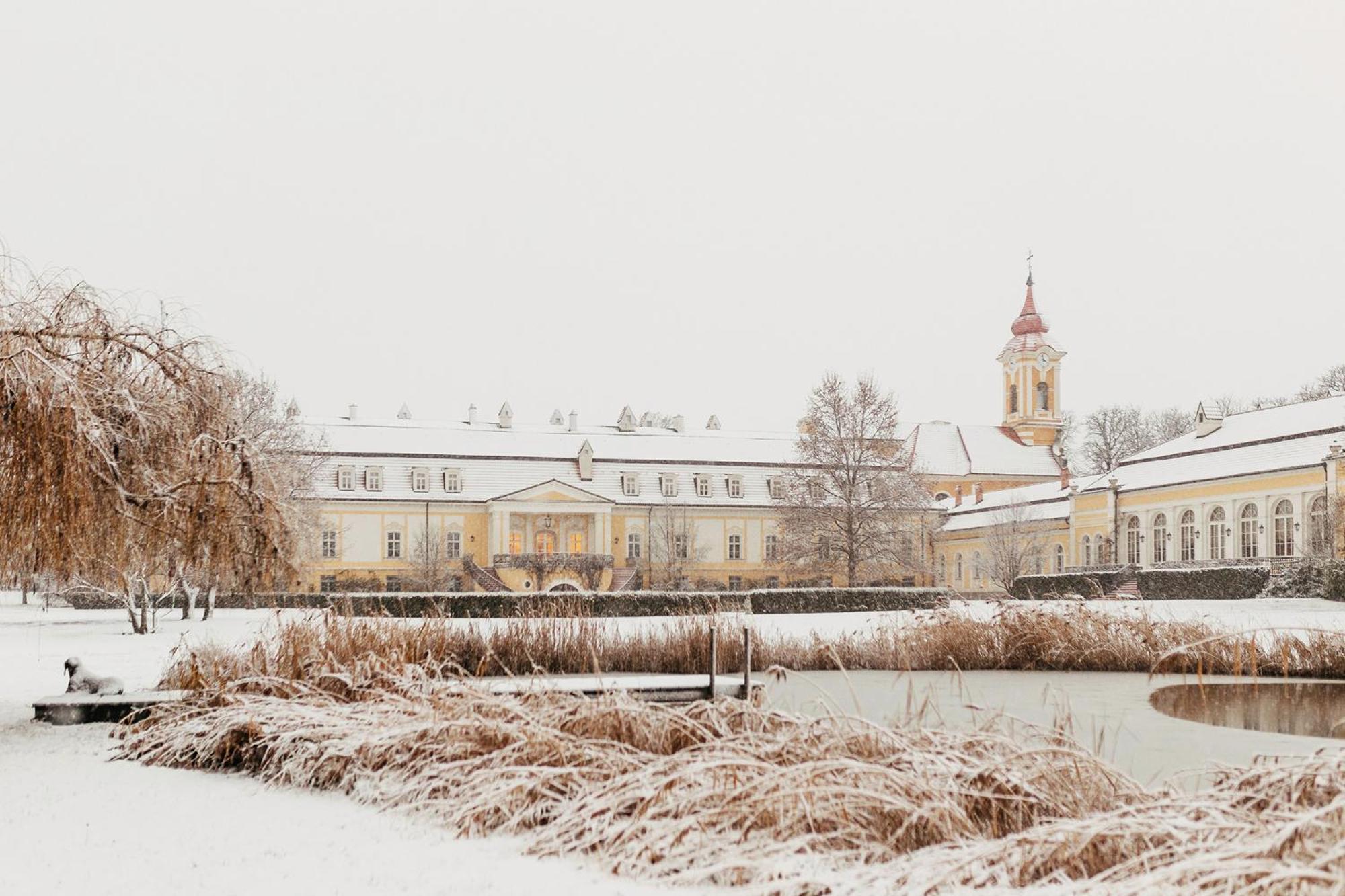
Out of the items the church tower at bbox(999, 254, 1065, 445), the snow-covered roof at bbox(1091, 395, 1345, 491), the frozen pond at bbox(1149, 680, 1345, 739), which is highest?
the church tower at bbox(999, 254, 1065, 445)

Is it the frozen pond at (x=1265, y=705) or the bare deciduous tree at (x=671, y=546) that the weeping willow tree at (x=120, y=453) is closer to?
the frozen pond at (x=1265, y=705)

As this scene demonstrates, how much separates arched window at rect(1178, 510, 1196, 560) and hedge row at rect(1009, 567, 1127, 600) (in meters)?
3.15

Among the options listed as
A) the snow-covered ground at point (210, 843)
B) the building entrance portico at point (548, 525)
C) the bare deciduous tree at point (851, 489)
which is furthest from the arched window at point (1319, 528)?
the snow-covered ground at point (210, 843)

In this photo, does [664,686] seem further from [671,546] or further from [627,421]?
[627,421]

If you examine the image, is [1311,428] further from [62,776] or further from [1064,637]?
[62,776]

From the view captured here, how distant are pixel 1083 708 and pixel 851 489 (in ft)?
83.7

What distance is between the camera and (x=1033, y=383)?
64125 mm

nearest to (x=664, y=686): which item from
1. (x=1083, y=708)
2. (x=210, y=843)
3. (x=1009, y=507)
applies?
(x=1083, y=708)

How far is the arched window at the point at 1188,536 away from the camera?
38.9 meters

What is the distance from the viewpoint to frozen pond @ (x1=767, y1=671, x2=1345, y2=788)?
24.2 feet

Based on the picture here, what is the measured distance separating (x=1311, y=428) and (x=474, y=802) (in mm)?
35801

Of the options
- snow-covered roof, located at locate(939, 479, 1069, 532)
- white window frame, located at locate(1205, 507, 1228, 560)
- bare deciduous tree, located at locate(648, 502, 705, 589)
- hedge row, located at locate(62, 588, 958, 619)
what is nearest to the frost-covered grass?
hedge row, located at locate(62, 588, 958, 619)

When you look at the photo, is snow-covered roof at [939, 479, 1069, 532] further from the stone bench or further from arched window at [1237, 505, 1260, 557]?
the stone bench

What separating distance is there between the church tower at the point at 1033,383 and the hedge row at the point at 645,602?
117 feet
